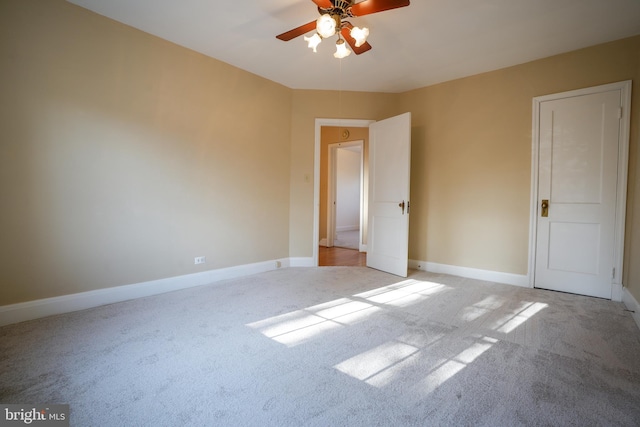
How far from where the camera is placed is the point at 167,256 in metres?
3.18

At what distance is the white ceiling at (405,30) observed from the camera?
2.49 m

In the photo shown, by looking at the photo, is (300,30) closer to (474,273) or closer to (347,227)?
(474,273)

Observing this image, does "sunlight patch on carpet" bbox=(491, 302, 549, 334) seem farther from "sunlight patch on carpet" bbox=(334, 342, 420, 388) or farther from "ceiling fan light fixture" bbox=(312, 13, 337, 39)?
"ceiling fan light fixture" bbox=(312, 13, 337, 39)

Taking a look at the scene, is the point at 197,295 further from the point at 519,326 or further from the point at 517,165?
the point at 517,165

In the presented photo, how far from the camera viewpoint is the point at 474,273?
3.87 metres

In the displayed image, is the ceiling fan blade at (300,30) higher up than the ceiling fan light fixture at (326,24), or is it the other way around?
the ceiling fan blade at (300,30)

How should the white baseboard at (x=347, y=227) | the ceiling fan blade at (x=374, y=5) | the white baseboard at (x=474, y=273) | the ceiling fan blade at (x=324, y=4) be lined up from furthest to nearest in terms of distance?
the white baseboard at (x=347, y=227) → the white baseboard at (x=474, y=273) → the ceiling fan blade at (x=324, y=4) → the ceiling fan blade at (x=374, y=5)

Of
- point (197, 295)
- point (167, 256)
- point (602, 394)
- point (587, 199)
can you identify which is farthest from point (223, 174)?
point (587, 199)

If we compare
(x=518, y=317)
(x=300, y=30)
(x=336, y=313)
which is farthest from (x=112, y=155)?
(x=518, y=317)

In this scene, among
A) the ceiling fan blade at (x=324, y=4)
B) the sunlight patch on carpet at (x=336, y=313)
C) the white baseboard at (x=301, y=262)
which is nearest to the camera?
the ceiling fan blade at (x=324, y=4)

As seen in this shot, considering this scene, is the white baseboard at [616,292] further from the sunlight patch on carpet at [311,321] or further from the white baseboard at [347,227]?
the white baseboard at [347,227]

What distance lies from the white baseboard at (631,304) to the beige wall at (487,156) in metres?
0.15

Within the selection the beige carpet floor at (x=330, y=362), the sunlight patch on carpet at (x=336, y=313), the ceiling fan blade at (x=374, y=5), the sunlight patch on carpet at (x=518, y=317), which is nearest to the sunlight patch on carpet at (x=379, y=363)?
the beige carpet floor at (x=330, y=362)

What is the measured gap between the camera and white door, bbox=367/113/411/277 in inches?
155
